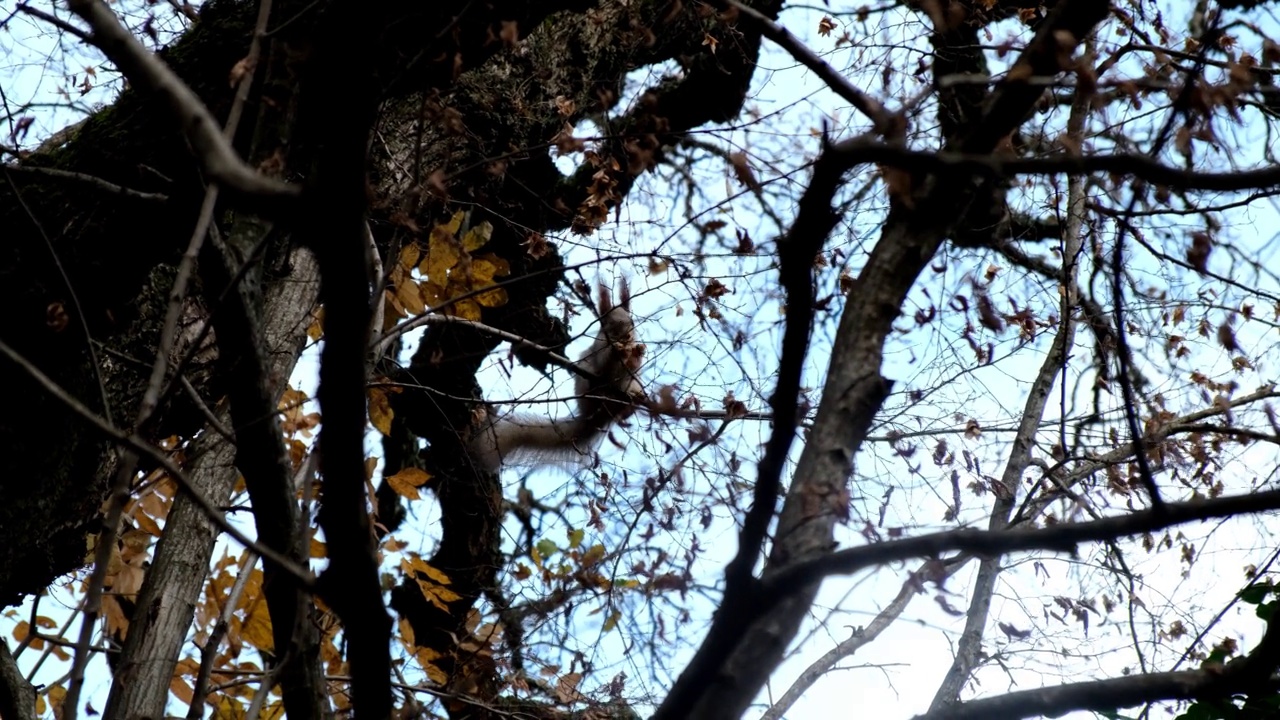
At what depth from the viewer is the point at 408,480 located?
14.3 feet

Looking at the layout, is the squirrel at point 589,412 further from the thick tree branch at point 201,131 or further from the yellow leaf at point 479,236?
the thick tree branch at point 201,131

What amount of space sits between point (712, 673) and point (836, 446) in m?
0.45

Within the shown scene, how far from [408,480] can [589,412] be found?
0.88m

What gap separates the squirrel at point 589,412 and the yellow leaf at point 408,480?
0.45 m

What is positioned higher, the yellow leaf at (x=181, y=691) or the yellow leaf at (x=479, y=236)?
the yellow leaf at (x=479, y=236)

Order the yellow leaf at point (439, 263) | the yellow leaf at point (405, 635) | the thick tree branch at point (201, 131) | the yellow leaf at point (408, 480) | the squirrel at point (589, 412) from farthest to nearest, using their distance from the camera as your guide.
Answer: the yellow leaf at point (405, 635)
the yellow leaf at point (408, 480)
the yellow leaf at point (439, 263)
the squirrel at point (589, 412)
the thick tree branch at point (201, 131)

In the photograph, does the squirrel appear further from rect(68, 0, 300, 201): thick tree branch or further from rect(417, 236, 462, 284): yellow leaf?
rect(68, 0, 300, 201): thick tree branch

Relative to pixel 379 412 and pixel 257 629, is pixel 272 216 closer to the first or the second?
pixel 379 412

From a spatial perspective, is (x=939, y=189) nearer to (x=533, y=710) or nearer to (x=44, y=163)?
(x=44, y=163)

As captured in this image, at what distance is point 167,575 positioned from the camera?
349 cm

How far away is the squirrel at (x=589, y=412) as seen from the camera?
13.0 ft

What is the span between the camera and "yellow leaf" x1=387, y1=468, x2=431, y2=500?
431cm

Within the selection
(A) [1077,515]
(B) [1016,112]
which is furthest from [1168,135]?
(A) [1077,515]

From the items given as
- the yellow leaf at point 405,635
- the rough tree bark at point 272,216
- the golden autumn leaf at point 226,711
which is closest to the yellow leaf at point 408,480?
the rough tree bark at point 272,216
